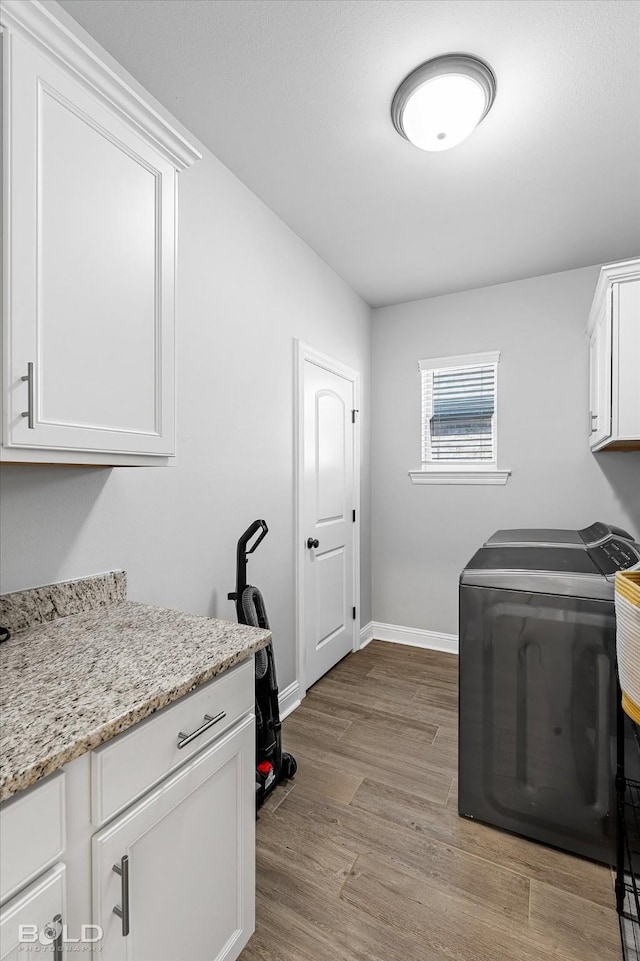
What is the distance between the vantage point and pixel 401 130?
71.5 inches

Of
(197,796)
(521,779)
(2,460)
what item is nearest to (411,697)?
(521,779)

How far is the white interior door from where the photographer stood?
2.81m

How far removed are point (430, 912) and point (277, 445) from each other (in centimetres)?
197

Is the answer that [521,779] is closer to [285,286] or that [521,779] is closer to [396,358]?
[285,286]

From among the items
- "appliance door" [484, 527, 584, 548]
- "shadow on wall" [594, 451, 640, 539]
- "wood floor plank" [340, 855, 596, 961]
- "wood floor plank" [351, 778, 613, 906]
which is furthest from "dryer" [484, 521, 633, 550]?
"wood floor plank" [340, 855, 596, 961]

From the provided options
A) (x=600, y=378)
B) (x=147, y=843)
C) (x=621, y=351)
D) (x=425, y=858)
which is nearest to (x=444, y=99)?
(x=621, y=351)

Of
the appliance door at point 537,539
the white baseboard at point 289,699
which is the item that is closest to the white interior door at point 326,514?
the white baseboard at point 289,699

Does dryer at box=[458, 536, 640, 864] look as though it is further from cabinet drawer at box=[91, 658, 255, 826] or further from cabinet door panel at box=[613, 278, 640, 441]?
cabinet drawer at box=[91, 658, 255, 826]

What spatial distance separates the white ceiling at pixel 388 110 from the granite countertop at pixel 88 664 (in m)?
1.79

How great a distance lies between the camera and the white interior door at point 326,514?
9.21ft

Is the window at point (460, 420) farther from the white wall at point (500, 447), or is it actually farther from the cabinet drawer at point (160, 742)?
the cabinet drawer at point (160, 742)

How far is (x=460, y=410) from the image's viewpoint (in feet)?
11.6

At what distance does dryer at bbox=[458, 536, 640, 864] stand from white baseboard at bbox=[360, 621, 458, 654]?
1738 mm

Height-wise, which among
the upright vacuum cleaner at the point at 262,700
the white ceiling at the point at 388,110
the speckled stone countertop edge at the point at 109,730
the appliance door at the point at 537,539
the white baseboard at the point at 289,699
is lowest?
the white baseboard at the point at 289,699
